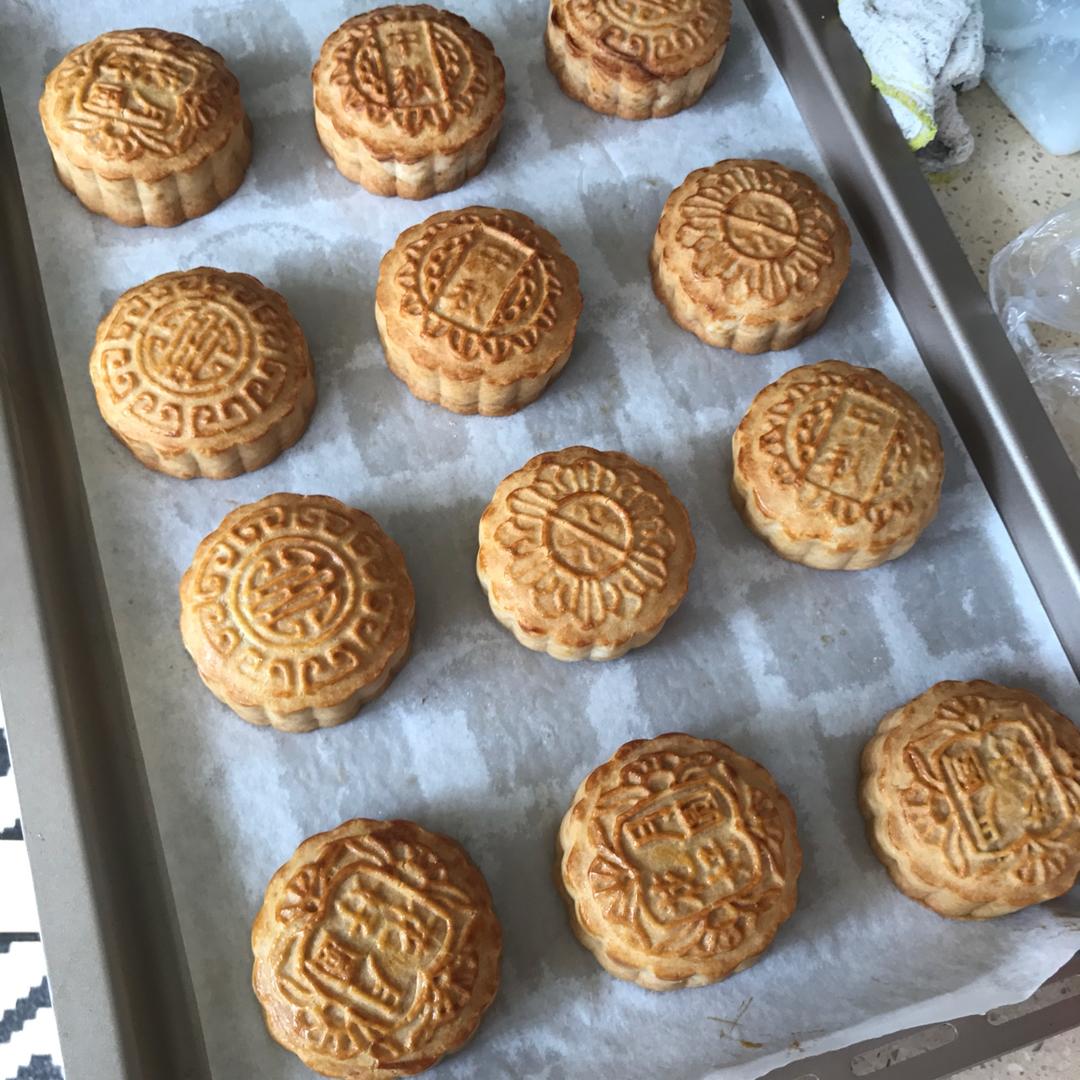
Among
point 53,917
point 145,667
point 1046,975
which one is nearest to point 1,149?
point 145,667

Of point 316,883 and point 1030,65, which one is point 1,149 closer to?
point 316,883

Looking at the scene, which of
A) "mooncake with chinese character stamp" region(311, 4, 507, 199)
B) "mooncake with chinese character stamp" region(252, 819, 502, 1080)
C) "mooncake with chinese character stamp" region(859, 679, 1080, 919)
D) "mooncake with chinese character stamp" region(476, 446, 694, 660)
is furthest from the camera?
"mooncake with chinese character stamp" region(311, 4, 507, 199)

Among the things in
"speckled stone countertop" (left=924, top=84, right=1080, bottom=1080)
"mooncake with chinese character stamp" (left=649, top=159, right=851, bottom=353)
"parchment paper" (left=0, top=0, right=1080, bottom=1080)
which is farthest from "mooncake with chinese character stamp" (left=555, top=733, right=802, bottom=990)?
"speckled stone countertop" (left=924, top=84, right=1080, bottom=1080)

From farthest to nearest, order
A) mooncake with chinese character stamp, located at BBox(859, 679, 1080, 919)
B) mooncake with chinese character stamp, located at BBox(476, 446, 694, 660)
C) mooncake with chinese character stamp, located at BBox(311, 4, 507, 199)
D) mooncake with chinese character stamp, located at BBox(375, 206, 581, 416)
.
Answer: mooncake with chinese character stamp, located at BBox(311, 4, 507, 199)
mooncake with chinese character stamp, located at BBox(375, 206, 581, 416)
mooncake with chinese character stamp, located at BBox(476, 446, 694, 660)
mooncake with chinese character stamp, located at BBox(859, 679, 1080, 919)

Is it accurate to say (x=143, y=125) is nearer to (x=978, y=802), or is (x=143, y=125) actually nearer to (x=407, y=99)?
(x=407, y=99)

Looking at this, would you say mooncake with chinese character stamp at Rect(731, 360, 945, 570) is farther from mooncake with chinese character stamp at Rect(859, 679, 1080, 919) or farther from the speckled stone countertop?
the speckled stone countertop

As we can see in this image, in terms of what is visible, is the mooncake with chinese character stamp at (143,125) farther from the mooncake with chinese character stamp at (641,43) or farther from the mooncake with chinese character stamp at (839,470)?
the mooncake with chinese character stamp at (839,470)

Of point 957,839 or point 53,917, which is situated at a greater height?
point 53,917
